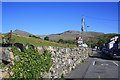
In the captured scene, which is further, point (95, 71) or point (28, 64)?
point (95, 71)

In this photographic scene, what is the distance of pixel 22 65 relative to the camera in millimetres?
5965

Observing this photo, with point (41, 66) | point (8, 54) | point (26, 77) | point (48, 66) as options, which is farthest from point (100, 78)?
point (8, 54)

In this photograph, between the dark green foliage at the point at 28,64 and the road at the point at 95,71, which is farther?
the road at the point at 95,71

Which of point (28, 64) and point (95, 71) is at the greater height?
point (28, 64)

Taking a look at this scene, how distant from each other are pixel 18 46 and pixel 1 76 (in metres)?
1.56

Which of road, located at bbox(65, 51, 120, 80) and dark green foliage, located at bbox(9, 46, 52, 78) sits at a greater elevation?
dark green foliage, located at bbox(9, 46, 52, 78)

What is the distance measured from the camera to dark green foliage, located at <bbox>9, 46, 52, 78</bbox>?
575cm

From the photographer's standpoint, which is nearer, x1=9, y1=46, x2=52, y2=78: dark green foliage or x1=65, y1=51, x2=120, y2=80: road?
x1=9, y1=46, x2=52, y2=78: dark green foliage

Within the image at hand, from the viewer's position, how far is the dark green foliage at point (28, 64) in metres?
5.75

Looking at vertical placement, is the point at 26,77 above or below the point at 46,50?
below

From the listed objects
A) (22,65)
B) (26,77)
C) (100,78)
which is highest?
(22,65)

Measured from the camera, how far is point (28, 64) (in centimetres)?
627

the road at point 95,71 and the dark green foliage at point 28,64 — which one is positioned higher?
the dark green foliage at point 28,64

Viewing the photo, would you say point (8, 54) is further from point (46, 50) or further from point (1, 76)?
point (46, 50)
